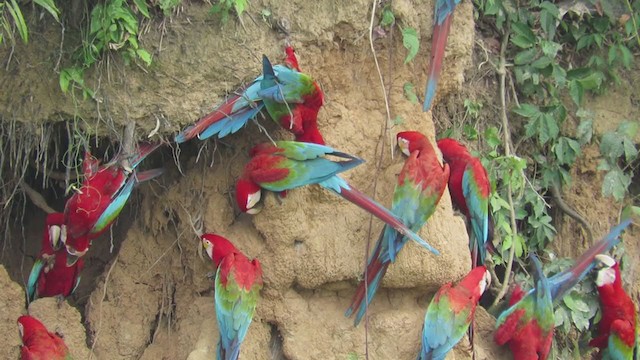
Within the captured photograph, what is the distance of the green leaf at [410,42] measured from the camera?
11.9 ft

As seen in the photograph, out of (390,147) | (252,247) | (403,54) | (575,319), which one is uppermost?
(403,54)

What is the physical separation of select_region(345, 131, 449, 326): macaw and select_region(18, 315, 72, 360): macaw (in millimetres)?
1023

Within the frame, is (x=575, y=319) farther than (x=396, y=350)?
Yes

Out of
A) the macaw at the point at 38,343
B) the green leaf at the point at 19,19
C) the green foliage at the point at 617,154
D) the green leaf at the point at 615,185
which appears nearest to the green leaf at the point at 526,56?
the green foliage at the point at 617,154

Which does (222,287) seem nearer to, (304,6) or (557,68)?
(304,6)

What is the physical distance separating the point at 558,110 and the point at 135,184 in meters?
1.88

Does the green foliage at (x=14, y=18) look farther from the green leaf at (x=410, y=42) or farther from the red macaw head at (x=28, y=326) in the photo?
the green leaf at (x=410, y=42)

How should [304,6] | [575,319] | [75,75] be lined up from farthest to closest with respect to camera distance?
[575,319]
[304,6]
[75,75]

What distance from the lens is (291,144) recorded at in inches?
136

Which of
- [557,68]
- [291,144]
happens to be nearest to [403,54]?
[291,144]

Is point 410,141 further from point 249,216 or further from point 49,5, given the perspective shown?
point 49,5

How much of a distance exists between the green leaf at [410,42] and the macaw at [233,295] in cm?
94

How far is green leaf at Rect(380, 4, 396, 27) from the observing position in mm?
3688

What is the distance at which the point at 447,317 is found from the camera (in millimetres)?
3473
